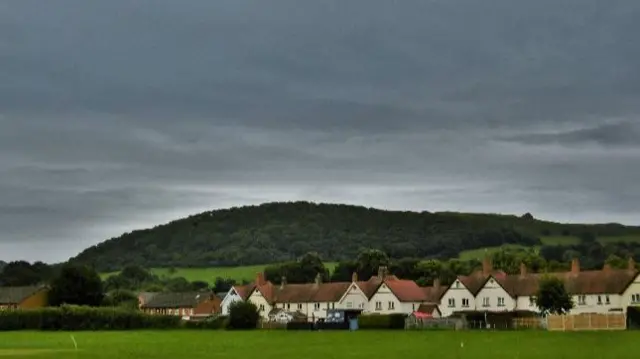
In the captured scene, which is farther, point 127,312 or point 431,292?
point 431,292

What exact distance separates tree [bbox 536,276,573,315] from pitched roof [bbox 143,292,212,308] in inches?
2575

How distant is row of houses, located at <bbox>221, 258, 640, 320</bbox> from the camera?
110m

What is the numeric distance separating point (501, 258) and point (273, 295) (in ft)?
116

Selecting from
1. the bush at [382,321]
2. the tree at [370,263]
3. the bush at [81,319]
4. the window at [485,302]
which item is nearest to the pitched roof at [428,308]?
the window at [485,302]

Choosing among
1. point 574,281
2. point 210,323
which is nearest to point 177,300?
point 210,323

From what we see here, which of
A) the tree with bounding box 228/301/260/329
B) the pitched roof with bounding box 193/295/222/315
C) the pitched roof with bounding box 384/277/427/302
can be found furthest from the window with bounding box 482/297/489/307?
the pitched roof with bounding box 193/295/222/315

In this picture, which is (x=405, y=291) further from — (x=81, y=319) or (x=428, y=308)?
(x=81, y=319)

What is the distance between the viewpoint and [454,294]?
121562 millimetres

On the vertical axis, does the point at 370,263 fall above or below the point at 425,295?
above

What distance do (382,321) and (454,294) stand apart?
2534cm

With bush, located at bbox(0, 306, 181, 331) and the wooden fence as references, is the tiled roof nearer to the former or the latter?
the wooden fence

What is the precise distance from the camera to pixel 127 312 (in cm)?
10338

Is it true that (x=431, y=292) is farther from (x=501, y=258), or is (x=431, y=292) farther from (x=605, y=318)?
(x=605, y=318)

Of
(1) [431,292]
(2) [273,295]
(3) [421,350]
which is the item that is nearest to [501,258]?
(1) [431,292]
